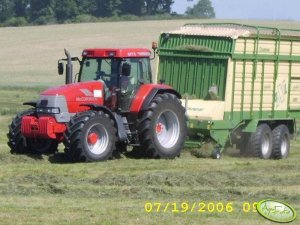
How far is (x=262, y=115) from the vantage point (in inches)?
695

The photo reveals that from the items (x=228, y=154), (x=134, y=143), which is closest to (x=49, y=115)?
(x=134, y=143)

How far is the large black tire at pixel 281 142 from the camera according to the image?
17734 mm

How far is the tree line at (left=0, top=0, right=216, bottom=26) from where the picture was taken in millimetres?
85188

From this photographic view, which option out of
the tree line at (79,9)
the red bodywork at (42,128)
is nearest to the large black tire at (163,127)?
the red bodywork at (42,128)

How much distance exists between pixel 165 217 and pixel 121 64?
18.9ft

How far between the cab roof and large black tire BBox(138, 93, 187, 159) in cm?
78

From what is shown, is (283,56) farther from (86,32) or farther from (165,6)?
(165,6)

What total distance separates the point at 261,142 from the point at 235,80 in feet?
4.36

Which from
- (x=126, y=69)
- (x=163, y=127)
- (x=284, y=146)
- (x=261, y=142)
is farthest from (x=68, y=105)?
(x=284, y=146)

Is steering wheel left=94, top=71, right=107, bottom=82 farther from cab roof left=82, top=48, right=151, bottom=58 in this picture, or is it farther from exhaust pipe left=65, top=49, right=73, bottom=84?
exhaust pipe left=65, top=49, right=73, bottom=84

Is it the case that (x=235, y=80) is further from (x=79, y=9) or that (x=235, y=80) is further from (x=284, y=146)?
(x=79, y=9)

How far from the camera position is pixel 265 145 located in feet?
57.8
